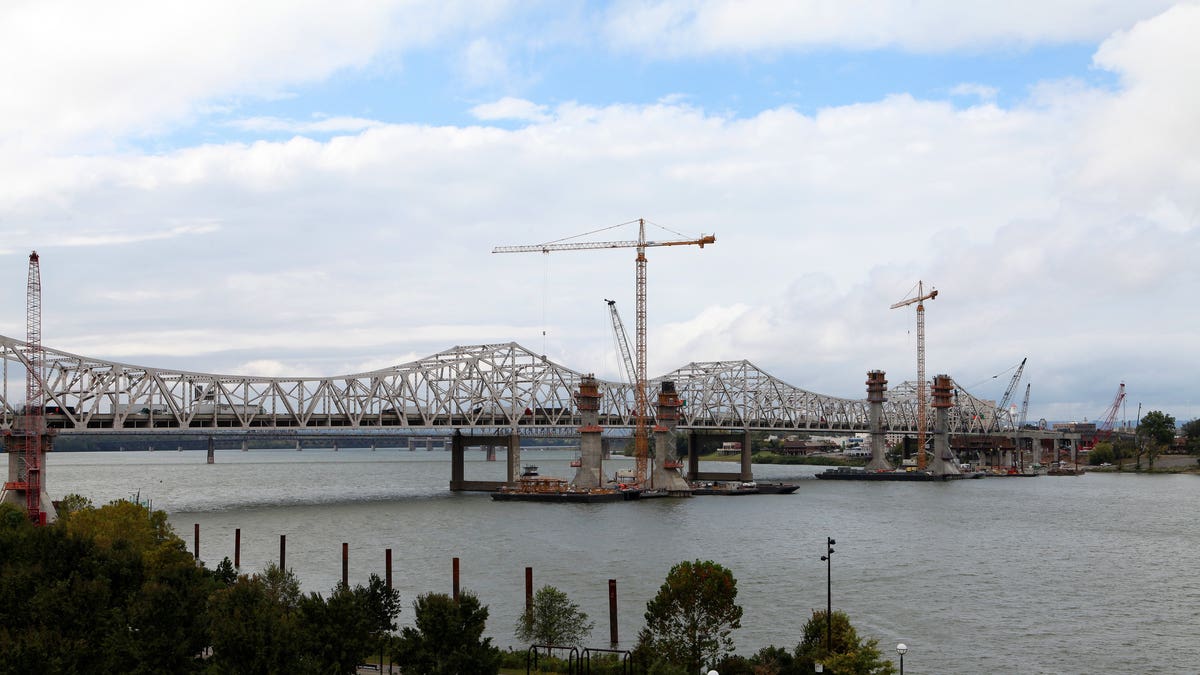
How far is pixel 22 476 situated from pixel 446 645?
194 feet

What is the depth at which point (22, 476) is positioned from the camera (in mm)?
79250

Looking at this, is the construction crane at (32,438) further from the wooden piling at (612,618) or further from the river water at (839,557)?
the wooden piling at (612,618)

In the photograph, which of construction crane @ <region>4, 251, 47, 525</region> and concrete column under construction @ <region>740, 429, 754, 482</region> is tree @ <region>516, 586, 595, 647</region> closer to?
construction crane @ <region>4, 251, 47, 525</region>

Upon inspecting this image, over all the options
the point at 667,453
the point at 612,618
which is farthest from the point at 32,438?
the point at 667,453

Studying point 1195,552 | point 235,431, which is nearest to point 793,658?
point 1195,552

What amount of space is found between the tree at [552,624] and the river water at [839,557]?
8.12 ft

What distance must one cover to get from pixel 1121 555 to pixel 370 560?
47861 millimetres

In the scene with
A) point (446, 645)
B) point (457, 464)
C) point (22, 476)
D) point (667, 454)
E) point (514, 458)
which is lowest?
point (457, 464)

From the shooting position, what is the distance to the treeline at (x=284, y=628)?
31.3 metres

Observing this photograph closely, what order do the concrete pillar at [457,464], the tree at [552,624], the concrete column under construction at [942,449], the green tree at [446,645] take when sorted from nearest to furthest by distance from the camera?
1. the green tree at [446,645]
2. the tree at [552,624]
3. the concrete pillar at [457,464]
4. the concrete column under construction at [942,449]

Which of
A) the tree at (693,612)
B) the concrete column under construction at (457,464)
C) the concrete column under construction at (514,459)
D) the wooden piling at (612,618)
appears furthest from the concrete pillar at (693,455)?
the tree at (693,612)

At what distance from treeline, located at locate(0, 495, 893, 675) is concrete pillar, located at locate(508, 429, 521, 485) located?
298 ft

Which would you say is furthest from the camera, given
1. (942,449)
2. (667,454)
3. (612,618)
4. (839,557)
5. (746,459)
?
(942,449)

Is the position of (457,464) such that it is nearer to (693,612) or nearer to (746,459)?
(746,459)
